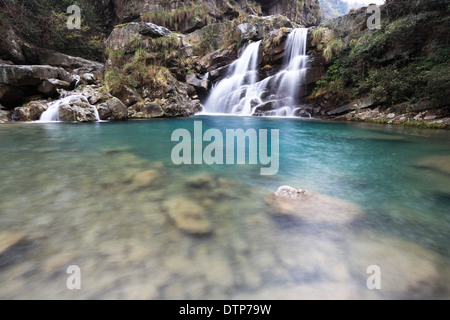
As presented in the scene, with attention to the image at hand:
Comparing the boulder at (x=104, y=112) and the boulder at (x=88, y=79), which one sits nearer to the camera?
the boulder at (x=104, y=112)

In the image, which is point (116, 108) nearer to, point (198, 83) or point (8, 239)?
point (198, 83)

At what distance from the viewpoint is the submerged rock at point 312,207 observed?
7.19 ft

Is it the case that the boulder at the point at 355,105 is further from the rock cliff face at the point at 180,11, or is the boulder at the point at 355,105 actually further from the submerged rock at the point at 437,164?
the rock cliff face at the point at 180,11

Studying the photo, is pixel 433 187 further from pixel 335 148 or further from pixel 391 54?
pixel 391 54

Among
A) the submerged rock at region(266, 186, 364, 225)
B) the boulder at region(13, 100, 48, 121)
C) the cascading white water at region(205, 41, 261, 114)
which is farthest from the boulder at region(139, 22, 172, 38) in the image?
the submerged rock at region(266, 186, 364, 225)

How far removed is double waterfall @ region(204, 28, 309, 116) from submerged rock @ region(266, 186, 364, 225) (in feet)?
43.7

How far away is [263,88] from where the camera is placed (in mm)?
16062

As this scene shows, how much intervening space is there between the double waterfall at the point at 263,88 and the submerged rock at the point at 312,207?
1333 cm

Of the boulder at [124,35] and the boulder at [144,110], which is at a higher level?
the boulder at [124,35]

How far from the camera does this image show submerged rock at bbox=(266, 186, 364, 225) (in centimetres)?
219

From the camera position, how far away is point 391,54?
37.2 ft

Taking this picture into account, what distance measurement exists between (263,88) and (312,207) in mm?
15050

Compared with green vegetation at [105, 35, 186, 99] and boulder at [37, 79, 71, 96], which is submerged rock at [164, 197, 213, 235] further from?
boulder at [37, 79, 71, 96]

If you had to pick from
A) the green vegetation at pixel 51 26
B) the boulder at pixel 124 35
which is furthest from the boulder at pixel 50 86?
the green vegetation at pixel 51 26
